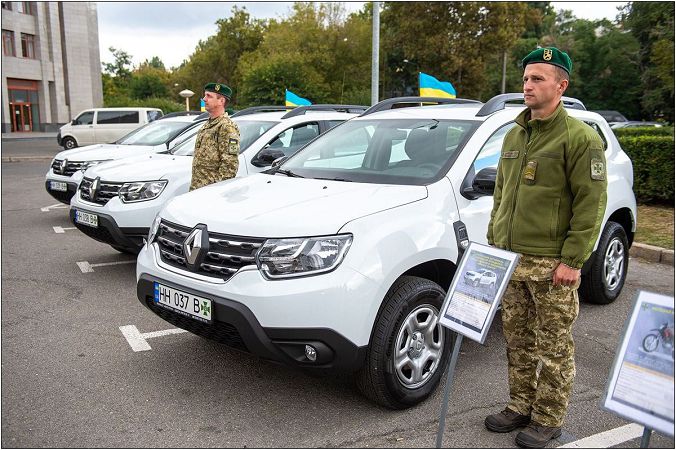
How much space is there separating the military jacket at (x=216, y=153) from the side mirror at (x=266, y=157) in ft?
1.25

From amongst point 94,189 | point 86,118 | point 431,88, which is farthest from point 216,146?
point 86,118

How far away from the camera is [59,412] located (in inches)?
128

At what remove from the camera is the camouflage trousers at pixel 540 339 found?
288cm

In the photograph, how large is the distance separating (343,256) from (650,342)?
Answer: 1422mm

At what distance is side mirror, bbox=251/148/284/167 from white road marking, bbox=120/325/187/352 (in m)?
2.00

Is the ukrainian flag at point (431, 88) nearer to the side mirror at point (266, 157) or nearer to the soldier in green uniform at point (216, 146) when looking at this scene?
the side mirror at point (266, 157)

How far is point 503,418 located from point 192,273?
188 centimetres

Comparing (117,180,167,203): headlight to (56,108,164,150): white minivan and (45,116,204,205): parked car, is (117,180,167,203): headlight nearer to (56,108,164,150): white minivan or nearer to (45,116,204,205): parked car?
(45,116,204,205): parked car

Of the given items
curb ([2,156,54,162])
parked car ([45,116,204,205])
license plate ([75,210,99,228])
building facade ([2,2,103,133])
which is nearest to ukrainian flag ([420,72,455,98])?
parked car ([45,116,204,205])

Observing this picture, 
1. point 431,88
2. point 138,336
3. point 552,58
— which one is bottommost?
point 138,336

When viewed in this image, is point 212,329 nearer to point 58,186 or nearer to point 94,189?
point 94,189

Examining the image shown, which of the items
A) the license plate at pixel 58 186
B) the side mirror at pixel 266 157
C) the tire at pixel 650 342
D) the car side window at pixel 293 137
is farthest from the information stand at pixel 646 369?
the license plate at pixel 58 186

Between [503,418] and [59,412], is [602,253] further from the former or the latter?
[59,412]

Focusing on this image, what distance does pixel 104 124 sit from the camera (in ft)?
71.6
